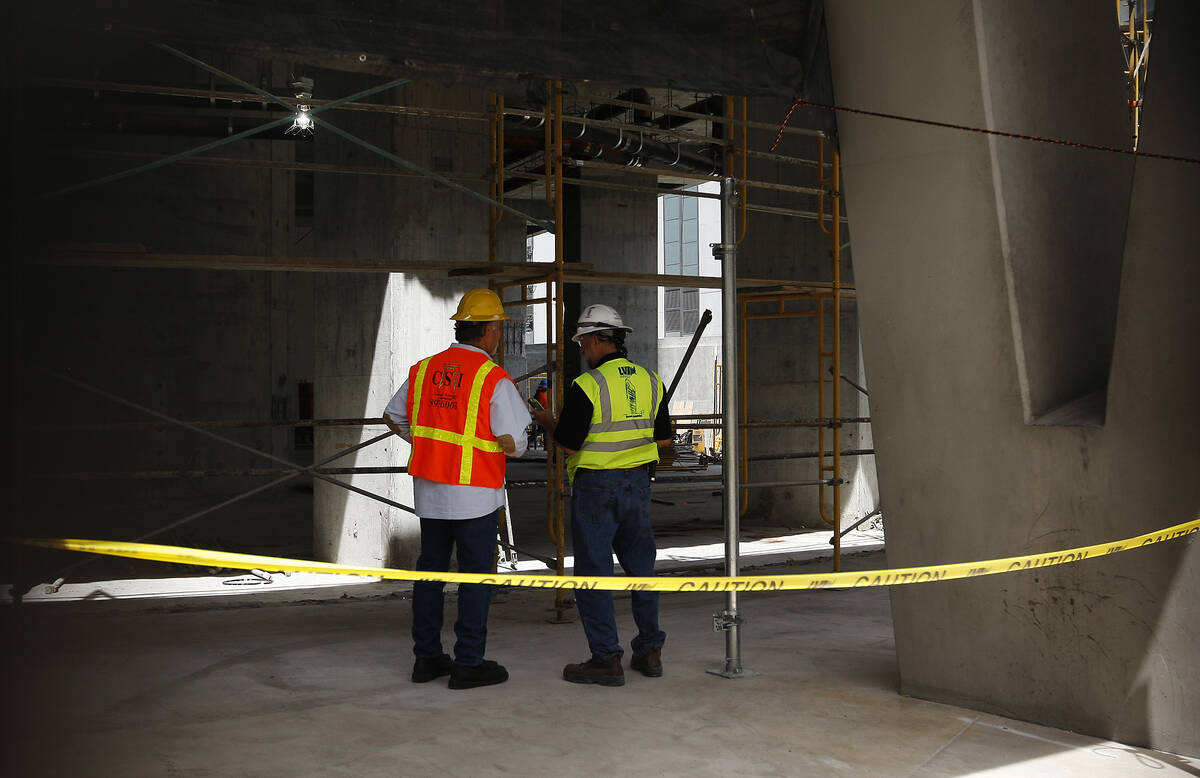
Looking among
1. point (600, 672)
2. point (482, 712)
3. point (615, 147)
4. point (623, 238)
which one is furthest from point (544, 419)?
point (623, 238)

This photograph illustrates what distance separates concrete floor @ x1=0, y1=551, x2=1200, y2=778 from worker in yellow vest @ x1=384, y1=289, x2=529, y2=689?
0.83 feet

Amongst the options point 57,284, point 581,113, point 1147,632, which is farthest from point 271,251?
point 1147,632

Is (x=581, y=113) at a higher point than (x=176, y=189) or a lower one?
higher

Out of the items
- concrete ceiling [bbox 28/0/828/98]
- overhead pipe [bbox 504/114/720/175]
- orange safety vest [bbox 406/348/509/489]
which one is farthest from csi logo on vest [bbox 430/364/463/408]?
overhead pipe [bbox 504/114/720/175]

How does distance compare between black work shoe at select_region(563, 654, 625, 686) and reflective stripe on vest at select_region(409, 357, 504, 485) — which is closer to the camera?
reflective stripe on vest at select_region(409, 357, 504, 485)

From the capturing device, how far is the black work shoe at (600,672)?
227 inches

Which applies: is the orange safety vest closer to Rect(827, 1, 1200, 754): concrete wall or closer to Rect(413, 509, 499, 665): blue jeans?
Rect(413, 509, 499, 665): blue jeans

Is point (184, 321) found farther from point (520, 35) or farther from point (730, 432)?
point (730, 432)

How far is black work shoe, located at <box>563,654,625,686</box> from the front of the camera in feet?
18.9

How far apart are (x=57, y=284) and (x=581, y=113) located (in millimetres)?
12073

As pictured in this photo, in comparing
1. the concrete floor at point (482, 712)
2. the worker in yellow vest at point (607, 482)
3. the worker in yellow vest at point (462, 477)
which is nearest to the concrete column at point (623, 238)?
the concrete floor at point (482, 712)

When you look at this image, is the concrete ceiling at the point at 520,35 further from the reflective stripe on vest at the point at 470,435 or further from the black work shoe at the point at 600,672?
the black work shoe at the point at 600,672

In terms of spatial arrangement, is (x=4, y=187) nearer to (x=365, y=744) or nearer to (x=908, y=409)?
(x=365, y=744)

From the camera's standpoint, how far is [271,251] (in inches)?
682
